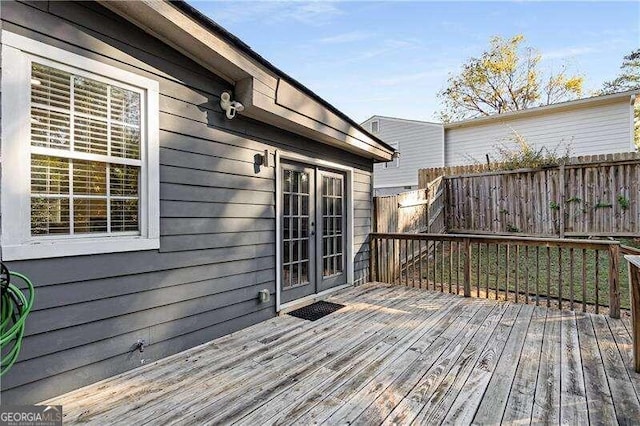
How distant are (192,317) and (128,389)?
0.73 metres

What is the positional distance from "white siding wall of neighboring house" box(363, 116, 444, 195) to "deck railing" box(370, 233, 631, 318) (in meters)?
5.94

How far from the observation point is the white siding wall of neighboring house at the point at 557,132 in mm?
9047

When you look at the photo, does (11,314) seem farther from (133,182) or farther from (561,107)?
(561,107)

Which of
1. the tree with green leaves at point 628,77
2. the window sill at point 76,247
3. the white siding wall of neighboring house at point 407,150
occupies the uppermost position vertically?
the tree with green leaves at point 628,77

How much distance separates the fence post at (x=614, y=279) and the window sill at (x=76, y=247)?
15.3 feet

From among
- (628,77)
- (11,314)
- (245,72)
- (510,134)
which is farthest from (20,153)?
(628,77)

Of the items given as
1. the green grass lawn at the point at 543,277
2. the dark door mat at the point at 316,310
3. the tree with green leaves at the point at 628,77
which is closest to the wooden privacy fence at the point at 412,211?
the green grass lawn at the point at 543,277

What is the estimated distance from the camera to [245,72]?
2.92 m

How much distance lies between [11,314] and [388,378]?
2.37m

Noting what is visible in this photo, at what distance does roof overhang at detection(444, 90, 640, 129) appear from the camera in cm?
877

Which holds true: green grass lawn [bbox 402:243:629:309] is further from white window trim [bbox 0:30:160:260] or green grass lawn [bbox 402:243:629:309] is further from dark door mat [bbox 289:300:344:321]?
white window trim [bbox 0:30:160:260]

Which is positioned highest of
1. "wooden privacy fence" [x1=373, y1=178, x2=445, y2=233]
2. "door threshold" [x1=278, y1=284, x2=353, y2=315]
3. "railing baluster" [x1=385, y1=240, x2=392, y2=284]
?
"wooden privacy fence" [x1=373, y1=178, x2=445, y2=233]

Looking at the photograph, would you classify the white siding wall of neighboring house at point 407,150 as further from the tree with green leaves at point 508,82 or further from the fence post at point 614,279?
the fence post at point 614,279

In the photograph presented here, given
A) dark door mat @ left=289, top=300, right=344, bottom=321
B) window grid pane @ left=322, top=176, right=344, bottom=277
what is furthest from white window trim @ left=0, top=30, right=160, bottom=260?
window grid pane @ left=322, top=176, right=344, bottom=277
